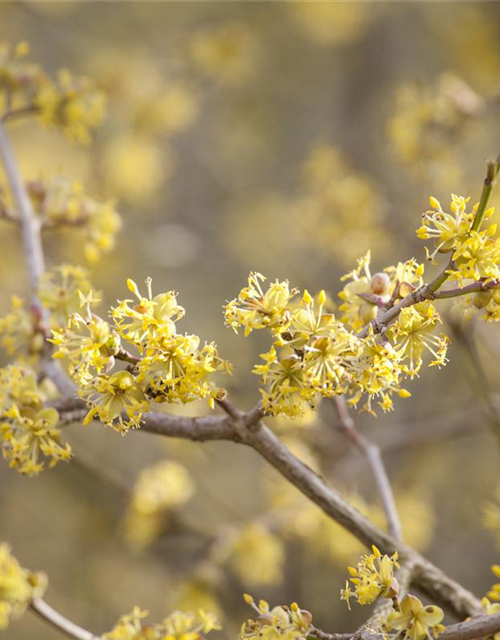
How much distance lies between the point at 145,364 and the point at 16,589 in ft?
2.84

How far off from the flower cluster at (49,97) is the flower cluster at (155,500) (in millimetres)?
1646

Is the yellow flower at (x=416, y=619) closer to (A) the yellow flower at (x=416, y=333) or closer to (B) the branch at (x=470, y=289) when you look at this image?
(A) the yellow flower at (x=416, y=333)

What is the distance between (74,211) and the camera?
8.56 ft

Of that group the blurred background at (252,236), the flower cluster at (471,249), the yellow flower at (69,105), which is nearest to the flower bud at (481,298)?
the flower cluster at (471,249)

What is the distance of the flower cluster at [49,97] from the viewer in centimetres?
280

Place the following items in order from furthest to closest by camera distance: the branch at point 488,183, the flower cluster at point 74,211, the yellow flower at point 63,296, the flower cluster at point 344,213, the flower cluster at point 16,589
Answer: the flower cluster at point 344,213
the flower cluster at point 74,211
the yellow flower at point 63,296
the flower cluster at point 16,589
the branch at point 488,183

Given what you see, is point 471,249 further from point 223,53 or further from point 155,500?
point 223,53

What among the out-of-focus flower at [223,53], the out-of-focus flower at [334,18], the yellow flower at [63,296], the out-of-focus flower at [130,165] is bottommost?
the yellow flower at [63,296]

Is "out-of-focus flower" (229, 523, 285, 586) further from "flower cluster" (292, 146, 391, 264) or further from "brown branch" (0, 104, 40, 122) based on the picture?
"brown branch" (0, 104, 40, 122)

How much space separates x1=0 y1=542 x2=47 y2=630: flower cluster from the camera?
1.98 m

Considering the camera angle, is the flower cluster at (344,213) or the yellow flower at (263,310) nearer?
the yellow flower at (263,310)

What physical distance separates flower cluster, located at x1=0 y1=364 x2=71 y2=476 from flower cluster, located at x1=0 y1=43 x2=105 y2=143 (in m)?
1.33

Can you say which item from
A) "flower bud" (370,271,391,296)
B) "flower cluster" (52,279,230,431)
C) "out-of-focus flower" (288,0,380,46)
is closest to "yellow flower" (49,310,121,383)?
"flower cluster" (52,279,230,431)

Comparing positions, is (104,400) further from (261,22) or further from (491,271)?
(261,22)
